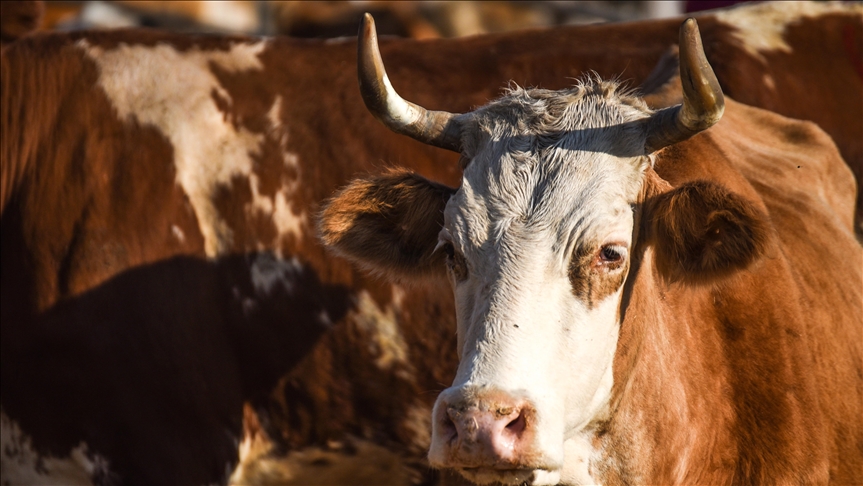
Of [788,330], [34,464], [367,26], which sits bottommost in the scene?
[34,464]

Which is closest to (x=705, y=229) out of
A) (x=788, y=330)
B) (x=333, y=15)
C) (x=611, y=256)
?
(x=611, y=256)

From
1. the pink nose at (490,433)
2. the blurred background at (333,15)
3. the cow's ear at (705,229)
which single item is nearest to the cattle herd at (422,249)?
the cow's ear at (705,229)

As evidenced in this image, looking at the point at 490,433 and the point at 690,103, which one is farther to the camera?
the point at 690,103

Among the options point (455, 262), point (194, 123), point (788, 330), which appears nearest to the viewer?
point (455, 262)

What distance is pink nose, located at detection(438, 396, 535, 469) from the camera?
2473 millimetres

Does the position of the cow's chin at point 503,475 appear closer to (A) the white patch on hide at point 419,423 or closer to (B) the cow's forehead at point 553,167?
(B) the cow's forehead at point 553,167

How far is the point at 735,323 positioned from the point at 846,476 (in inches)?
25.6

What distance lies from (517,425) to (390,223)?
1.07m

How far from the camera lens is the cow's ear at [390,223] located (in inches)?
128

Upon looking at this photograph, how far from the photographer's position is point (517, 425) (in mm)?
2510

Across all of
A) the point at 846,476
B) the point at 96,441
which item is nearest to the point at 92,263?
the point at 96,441

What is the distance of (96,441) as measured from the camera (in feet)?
13.9

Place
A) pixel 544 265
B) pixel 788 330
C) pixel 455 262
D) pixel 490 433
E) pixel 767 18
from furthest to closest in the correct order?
pixel 767 18, pixel 788 330, pixel 455 262, pixel 544 265, pixel 490 433

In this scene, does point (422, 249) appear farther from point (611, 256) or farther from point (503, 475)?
point (503, 475)
